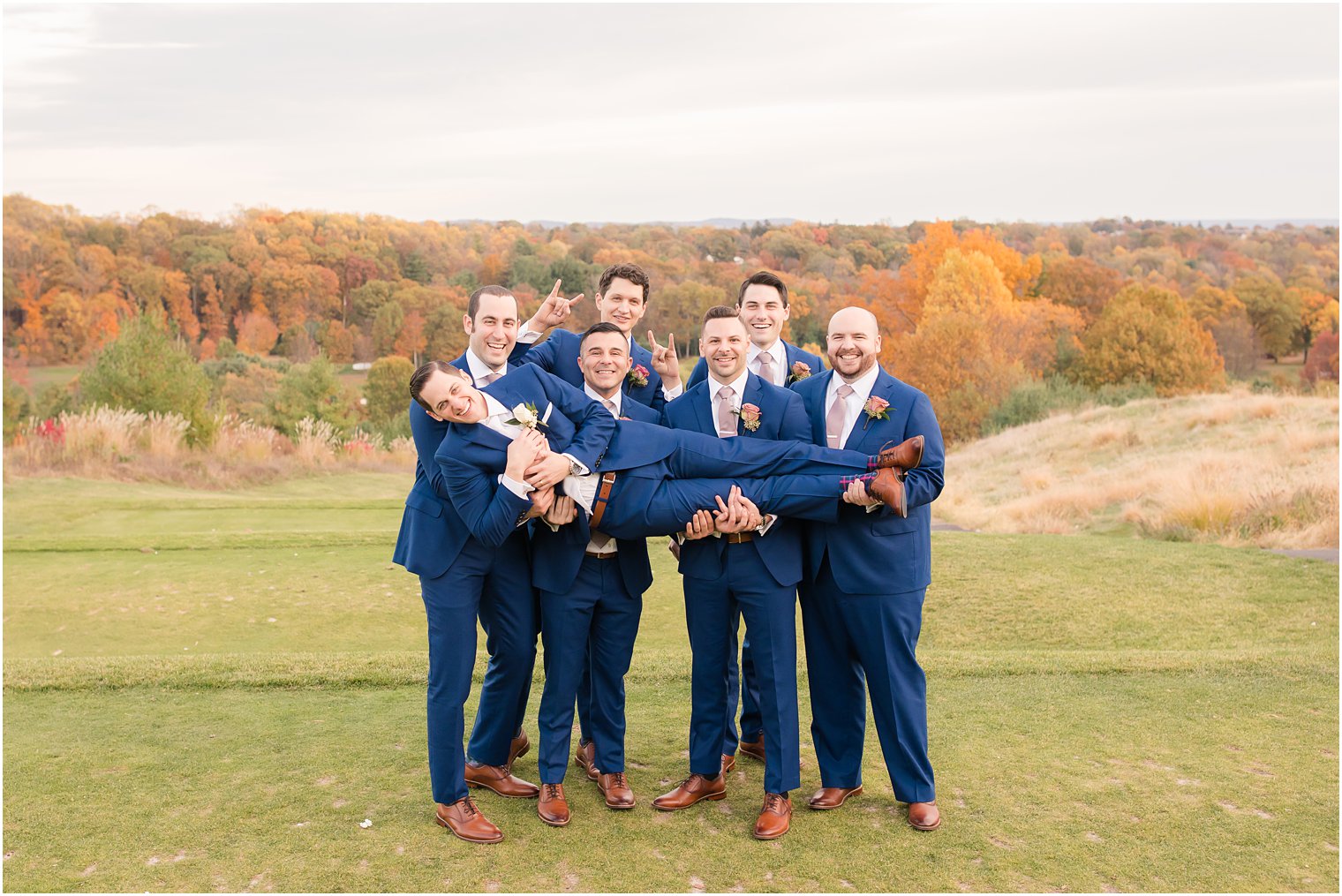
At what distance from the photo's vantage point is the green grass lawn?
13.0 ft

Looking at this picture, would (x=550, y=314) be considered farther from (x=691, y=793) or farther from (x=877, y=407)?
(x=691, y=793)

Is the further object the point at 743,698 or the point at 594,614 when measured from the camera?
the point at 743,698

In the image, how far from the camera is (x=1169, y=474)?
15539 millimetres

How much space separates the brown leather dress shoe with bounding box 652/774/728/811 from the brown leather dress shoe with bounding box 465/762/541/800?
0.61 meters

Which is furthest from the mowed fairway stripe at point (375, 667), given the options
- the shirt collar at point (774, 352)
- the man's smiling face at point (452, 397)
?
the man's smiling face at point (452, 397)

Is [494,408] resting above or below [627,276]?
below

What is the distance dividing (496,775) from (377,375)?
4188cm

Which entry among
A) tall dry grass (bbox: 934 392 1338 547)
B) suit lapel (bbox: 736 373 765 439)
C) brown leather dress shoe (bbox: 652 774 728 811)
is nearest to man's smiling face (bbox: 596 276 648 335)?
suit lapel (bbox: 736 373 765 439)

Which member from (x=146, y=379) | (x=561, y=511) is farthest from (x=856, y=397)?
(x=146, y=379)

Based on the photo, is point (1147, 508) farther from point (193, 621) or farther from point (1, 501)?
point (1, 501)

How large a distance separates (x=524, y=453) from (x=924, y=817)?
2.18m

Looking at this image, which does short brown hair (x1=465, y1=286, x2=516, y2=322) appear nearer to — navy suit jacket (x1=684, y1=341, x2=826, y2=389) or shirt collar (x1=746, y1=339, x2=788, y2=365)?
navy suit jacket (x1=684, y1=341, x2=826, y2=389)

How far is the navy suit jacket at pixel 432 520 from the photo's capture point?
4.44 metres

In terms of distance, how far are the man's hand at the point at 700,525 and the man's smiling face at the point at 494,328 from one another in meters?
1.35
